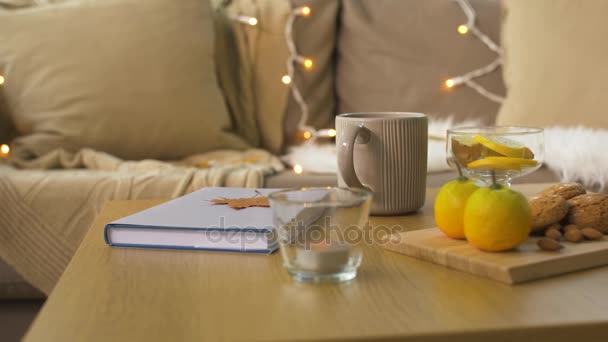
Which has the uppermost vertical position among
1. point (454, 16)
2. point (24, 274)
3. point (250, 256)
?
point (454, 16)

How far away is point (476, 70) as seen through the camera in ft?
6.40

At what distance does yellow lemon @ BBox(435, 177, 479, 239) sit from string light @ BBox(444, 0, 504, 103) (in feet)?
4.24

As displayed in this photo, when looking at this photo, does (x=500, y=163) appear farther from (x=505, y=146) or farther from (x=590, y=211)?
(x=590, y=211)

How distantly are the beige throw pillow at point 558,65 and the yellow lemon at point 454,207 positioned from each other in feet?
3.46

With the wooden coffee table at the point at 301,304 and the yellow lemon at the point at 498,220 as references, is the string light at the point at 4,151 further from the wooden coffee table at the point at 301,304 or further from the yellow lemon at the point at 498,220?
the yellow lemon at the point at 498,220

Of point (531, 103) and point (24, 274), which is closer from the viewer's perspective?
point (24, 274)

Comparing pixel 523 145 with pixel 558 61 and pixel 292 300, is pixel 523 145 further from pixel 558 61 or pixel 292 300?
pixel 558 61

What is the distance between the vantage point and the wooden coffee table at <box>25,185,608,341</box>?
1.57 feet

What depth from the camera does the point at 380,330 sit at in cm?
48

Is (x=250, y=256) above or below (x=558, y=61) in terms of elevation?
below

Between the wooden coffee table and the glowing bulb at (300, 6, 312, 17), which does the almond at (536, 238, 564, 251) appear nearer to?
the wooden coffee table

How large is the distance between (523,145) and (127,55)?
1279mm

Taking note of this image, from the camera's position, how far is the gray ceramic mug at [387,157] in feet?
2.75

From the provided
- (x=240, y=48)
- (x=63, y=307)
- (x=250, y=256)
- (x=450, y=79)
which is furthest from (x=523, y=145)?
(x=240, y=48)
